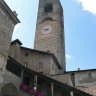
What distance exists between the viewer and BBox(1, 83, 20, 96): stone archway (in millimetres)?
16703

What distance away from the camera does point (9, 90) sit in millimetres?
17297

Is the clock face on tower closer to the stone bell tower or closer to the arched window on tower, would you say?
the stone bell tower

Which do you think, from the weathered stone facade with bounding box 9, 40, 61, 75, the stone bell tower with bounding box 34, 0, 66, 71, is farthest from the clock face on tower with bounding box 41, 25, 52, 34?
the weathered stone facade with bounding box 9, 40, 61, 75

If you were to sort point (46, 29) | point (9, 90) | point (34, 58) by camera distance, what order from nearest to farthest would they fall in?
1. point (9, 90)
2. point (34, 58)
3. point (46, 29)

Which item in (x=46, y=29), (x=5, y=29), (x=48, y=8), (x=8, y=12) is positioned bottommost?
(x=5, y=29)

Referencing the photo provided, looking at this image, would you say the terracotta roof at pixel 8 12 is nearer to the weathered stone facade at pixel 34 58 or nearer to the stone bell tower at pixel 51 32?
the weathered stone facade at pixel 34 58

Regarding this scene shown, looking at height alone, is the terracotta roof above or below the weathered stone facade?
above

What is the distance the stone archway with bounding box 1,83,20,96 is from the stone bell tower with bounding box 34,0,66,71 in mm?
17217

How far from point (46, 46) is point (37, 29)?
4553 millimetres

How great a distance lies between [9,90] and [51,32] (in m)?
21.7

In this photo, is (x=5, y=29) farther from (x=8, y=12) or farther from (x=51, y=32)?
(x=51, y=32)

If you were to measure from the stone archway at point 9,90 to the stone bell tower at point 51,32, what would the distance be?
17.2m

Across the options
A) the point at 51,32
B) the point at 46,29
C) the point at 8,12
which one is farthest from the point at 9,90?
the point at 46,29

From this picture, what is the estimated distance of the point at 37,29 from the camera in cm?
3928
